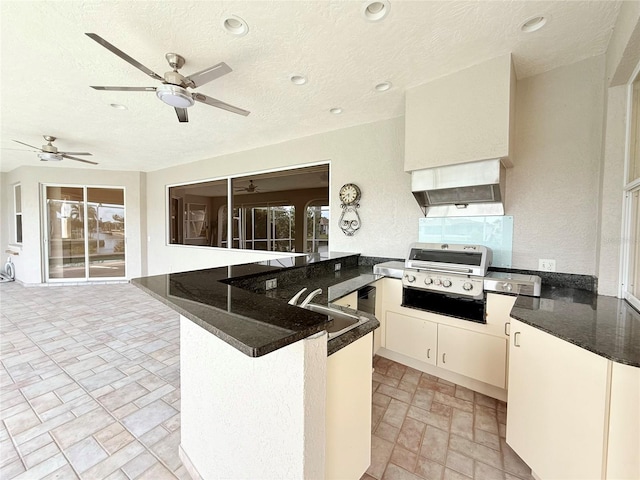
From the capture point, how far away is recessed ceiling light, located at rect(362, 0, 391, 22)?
1.49 metres

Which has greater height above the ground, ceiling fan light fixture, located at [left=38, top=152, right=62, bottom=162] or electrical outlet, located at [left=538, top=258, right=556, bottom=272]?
ceiling fan light fixture, located at [left=38, top=152, right=62, bottom=162]

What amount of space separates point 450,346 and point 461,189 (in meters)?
1.36

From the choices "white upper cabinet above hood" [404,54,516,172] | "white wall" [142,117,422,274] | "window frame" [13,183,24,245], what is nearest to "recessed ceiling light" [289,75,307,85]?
"white upper cabinet above hood" [404,54,516,172]

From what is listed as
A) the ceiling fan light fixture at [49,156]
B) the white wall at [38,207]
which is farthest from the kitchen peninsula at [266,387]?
the white wall at [38,207]

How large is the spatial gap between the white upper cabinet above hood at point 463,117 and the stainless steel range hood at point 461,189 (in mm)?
93

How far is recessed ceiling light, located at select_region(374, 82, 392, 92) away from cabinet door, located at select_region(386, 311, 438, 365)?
2.07 metres

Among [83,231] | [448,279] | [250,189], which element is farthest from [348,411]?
[83,231]

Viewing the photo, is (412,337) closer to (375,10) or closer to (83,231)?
(375,10)

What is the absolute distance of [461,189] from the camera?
2.39 metres

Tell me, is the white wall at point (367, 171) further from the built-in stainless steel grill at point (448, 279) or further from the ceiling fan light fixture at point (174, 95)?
the ceiling fan light fixture at point (174, 95)

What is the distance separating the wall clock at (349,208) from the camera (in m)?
3.31

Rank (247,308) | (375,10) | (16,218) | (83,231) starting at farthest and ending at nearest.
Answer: (16,218) < (83,231) < (375,10) < (247,308)

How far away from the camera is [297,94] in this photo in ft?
8.41

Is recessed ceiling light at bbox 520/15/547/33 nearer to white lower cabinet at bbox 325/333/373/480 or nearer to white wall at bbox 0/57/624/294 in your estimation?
white wall at bbox 0/57/624/294
